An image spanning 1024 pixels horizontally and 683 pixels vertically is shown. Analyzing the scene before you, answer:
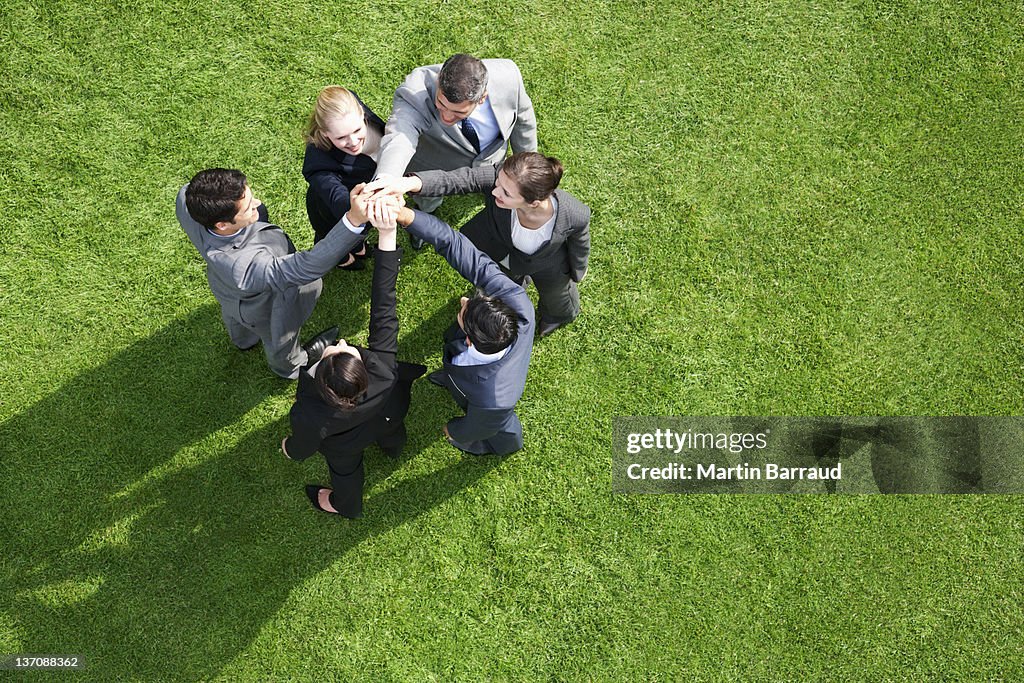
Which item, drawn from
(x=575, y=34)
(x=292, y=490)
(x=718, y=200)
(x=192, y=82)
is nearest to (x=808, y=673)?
(x=718, y=200)

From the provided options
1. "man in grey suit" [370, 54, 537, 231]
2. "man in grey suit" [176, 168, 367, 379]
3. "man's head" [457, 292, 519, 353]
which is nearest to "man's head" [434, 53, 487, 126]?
"man in grey suit" [370, 54, 537, 231]

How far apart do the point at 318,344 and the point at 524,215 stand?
228 centimetres

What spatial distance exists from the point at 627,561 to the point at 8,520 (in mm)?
4860

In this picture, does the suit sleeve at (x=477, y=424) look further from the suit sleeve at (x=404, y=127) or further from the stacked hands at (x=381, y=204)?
the suit sleeve at (x=404, y=127)

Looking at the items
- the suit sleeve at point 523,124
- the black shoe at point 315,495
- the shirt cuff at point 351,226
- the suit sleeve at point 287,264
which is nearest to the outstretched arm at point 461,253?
the shirt cuff at point 351,226

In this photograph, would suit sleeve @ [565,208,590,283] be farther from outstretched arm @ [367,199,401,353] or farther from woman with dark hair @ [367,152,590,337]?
outstretched arm @ [367,199,401,353]

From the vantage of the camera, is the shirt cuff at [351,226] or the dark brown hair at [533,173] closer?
the dark brown hair at [533,173]

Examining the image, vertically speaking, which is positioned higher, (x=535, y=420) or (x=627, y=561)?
(x=535, y=420)

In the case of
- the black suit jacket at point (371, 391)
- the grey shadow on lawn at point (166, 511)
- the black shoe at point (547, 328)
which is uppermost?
the black suit jacket at point (371, 391)

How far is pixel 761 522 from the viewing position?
6.07m

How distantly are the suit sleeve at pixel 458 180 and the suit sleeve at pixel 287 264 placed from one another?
2.02ft

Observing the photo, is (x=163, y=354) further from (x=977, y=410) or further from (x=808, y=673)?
(x=977, y=410)

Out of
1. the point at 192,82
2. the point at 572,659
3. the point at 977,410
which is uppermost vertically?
the point at 192,82

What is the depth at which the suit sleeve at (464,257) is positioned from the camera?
4648 millimetres
